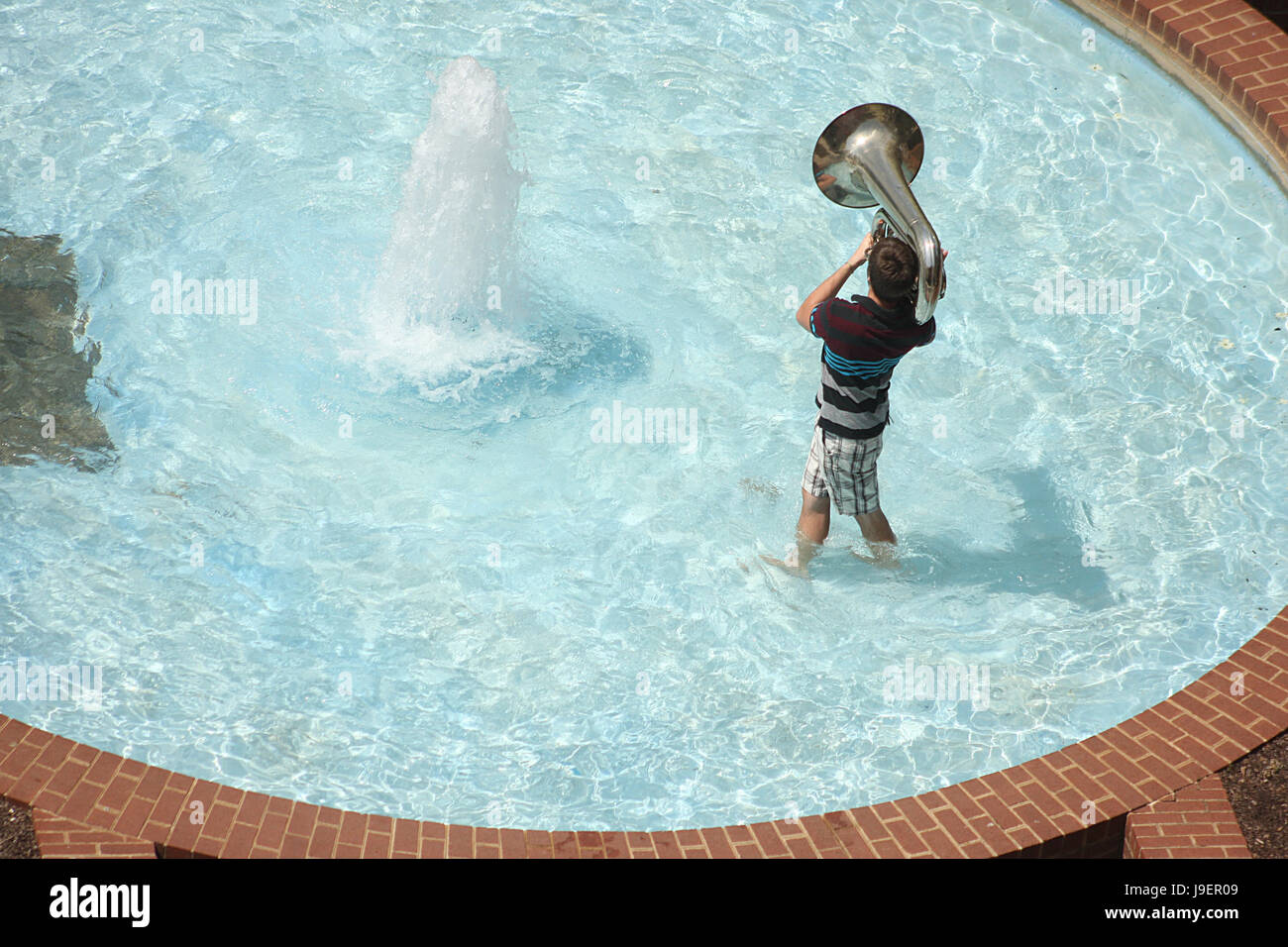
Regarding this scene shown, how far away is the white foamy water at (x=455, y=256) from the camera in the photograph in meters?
6.70

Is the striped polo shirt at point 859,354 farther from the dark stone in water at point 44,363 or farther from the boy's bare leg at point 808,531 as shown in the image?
the dark stone in water at point 44,363

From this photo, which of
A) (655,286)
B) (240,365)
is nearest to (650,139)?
(655,286)

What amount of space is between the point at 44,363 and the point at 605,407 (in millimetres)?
2838

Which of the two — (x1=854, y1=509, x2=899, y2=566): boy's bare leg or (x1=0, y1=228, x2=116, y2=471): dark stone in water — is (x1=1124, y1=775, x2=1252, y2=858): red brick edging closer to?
(x1=854, y1=509, x2=899, y2=566): boy's bare leg

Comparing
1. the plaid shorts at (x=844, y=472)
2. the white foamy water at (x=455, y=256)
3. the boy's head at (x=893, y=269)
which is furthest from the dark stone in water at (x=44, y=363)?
the boy's head at (x=893, y=269)

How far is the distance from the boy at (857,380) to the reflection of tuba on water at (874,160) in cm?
11

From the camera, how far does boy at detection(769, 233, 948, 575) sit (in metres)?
4.86

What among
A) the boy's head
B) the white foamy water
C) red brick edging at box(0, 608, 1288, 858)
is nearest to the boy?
the boy's head

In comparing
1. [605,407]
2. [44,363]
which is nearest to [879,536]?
[605,407]

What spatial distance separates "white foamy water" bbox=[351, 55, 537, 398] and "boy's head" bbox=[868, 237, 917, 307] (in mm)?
2432

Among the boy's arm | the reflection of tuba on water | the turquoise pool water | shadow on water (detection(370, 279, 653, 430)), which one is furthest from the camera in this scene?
shadow on water (detection(370, 279, 653, 430))

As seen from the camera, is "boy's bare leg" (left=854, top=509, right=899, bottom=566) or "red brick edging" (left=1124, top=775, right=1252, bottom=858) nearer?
"red brick edging" (left=1124, top=775, right=1252, bottom=858)

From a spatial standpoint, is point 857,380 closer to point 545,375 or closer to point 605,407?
point 605,407
